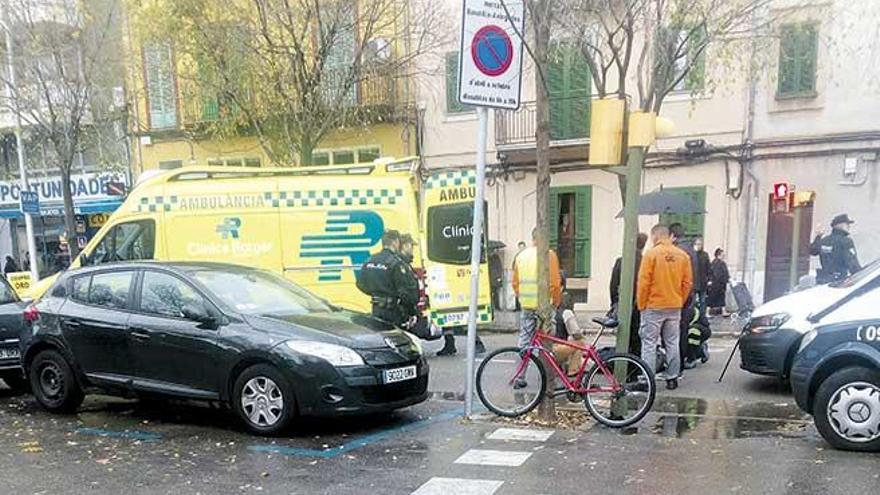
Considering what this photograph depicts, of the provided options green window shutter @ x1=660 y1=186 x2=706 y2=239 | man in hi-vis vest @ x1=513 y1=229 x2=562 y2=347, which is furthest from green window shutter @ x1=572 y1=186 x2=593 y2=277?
man in hi-vis vest @ x1=513 y1=229 x2=562 y2=347

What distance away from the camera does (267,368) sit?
6191 mm

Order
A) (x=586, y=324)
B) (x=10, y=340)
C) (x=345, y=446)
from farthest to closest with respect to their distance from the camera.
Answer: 1. (x=586, y=324)
2. (x=10, y=340)
3. (x=345, y=446)

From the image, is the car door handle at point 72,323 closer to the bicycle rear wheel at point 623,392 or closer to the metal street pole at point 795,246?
the bicycle rear wheel at point 623,392

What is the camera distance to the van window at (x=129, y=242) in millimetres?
10938

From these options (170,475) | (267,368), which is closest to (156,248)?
(267,368)

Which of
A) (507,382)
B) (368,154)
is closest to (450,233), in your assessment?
(507,382)

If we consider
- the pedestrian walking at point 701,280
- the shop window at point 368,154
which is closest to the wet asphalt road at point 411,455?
the pedestrian walking at point 701,280

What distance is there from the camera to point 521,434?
6195 millimetres

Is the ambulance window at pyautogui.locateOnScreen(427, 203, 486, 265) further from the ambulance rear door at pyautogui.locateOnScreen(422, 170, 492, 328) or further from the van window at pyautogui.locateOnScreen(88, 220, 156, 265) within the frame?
the van window at pyautogui.locateOnScreen(88, 220, 156, 265)

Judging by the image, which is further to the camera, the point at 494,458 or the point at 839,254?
the point at 839,254

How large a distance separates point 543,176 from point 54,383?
549 cm

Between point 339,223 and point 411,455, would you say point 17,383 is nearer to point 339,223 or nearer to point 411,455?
point 339,223

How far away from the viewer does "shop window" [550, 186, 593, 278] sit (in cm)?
1700

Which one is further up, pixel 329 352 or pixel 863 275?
pixel 863 275
